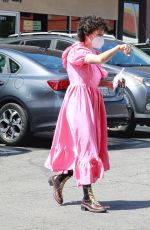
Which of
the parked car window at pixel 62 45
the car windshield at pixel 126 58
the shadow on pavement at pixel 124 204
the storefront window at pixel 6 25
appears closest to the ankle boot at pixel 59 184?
the shadow on pavement at pixel 124 204

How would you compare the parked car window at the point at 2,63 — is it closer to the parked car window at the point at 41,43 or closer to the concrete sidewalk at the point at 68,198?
the concrete sidewalk at the point at 68,198

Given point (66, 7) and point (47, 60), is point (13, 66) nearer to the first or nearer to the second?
point (47, 60)

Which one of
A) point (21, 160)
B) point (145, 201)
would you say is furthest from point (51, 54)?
point (145, 201)

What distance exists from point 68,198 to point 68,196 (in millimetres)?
86

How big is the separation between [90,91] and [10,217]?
1.36 m

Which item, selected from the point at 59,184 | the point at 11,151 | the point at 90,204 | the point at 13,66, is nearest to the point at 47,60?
the point at 13,66

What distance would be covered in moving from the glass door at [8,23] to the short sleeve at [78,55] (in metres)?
14.6

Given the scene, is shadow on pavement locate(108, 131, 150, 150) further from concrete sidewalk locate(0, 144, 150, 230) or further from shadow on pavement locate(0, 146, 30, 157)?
shadow on pavement locate(0, 146, 30, 157)

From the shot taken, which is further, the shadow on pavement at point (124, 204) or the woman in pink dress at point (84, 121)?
the shadow on pavement at point (124, 204)

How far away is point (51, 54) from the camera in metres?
10.7

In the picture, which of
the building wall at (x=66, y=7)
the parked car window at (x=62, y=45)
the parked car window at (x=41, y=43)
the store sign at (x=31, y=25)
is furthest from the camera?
the store sign at (x=31, y=25)

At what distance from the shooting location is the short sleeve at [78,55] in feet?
20.0

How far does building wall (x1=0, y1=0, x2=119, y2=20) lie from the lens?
68.2 ft

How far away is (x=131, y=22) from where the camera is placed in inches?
1009
